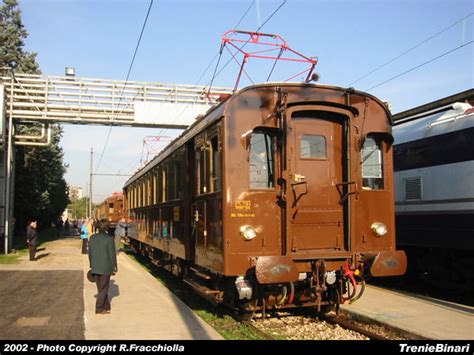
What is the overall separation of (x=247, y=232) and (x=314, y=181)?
1317mm

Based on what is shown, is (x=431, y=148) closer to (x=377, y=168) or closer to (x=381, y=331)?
(x=377, y=168)

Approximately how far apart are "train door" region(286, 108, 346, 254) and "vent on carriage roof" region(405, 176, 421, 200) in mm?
3844

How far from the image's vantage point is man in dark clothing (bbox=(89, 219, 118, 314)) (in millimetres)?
7887

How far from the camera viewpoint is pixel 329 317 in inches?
313

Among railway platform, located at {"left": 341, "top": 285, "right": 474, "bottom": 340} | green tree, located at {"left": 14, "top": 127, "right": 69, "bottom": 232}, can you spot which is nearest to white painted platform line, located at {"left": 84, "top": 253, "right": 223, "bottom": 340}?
railway platform, located at {"left": 341, "top": 285, "right": 474, "bottom": 340}

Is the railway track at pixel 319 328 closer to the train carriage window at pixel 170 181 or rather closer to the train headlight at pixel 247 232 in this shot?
the train headlight at pixel 247 232

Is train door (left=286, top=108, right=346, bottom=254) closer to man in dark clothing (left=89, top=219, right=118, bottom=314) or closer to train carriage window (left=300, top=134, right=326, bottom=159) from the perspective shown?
train carriage window (left=300, top=134, right=326, bottom=159)

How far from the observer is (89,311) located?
26.9ft

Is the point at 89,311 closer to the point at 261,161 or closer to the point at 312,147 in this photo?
the point at 261,161

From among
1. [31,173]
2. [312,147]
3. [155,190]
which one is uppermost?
[31,173]

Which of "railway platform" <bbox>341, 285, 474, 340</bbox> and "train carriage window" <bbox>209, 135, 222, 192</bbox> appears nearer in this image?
"railway platform" <bbox>341, 285, 474, 340</bbox>

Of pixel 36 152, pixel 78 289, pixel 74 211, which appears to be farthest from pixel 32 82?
pixel 74 211

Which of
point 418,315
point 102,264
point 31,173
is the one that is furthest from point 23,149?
point 418,315
